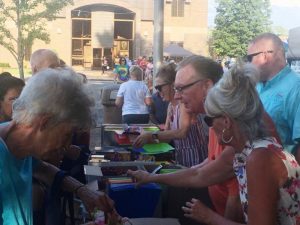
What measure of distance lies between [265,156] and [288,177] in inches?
5.0

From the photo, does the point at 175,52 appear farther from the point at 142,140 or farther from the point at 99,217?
the point at 99,217

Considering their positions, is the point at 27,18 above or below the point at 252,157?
above

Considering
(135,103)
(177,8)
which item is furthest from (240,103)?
(177,8)

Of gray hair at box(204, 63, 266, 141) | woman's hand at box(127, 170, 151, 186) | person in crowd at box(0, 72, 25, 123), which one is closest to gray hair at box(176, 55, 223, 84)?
woman's hand at box(127, 170, 151, 186)

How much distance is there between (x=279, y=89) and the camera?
156 inches

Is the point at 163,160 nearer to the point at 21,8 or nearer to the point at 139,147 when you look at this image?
the point at 139,147

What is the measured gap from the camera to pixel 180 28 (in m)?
41.1

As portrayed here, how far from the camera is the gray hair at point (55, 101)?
176cm

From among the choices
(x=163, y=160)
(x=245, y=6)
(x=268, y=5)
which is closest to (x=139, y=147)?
(x=163, y=160)

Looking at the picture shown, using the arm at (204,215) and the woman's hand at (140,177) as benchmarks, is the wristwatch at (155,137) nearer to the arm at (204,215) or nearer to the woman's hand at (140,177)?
the woman's hand at (140,177)

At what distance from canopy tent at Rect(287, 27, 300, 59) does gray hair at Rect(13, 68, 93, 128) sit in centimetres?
1007

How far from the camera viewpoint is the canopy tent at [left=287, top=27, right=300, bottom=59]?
11180 mm

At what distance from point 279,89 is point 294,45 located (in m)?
7.87

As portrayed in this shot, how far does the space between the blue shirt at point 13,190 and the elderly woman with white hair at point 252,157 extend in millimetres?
802
